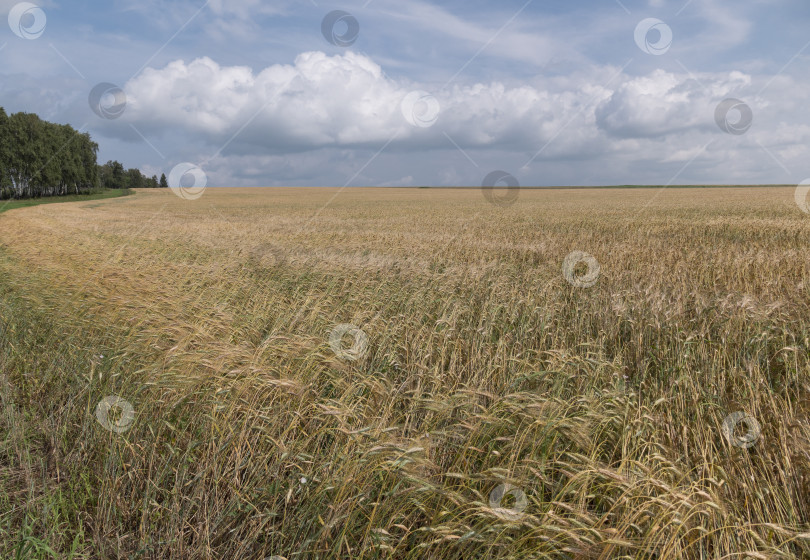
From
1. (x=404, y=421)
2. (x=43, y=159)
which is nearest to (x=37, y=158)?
(x=43, y=159)

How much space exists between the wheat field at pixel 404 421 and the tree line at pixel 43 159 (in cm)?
8228

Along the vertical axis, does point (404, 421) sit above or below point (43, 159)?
below

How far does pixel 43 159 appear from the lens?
74.8m

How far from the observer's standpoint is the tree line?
69062 mm

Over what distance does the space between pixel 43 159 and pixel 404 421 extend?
3664 inches

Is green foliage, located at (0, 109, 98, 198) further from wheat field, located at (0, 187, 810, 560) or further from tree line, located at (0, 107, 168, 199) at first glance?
wheat field, located at (0, 187, 810, 560)

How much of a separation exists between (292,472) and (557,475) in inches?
65.9

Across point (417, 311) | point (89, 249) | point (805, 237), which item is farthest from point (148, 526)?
point (805, 237)

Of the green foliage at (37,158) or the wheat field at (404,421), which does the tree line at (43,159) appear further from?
the wheat field at (404,421)

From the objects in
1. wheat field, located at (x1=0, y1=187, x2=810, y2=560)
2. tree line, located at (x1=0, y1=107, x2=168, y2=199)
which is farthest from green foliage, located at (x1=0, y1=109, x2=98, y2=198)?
wheat field, located at (x1=0, y1=187, x2=810, y2=560)

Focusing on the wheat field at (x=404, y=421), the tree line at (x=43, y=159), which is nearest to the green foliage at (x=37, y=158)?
the tree line at (x=43, y=159)

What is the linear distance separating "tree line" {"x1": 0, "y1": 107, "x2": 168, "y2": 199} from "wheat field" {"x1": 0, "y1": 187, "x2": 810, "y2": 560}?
8228 centimetres

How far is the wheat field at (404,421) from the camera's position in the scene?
240 cm

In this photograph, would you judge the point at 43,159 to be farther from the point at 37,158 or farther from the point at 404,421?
the point at 404,421
